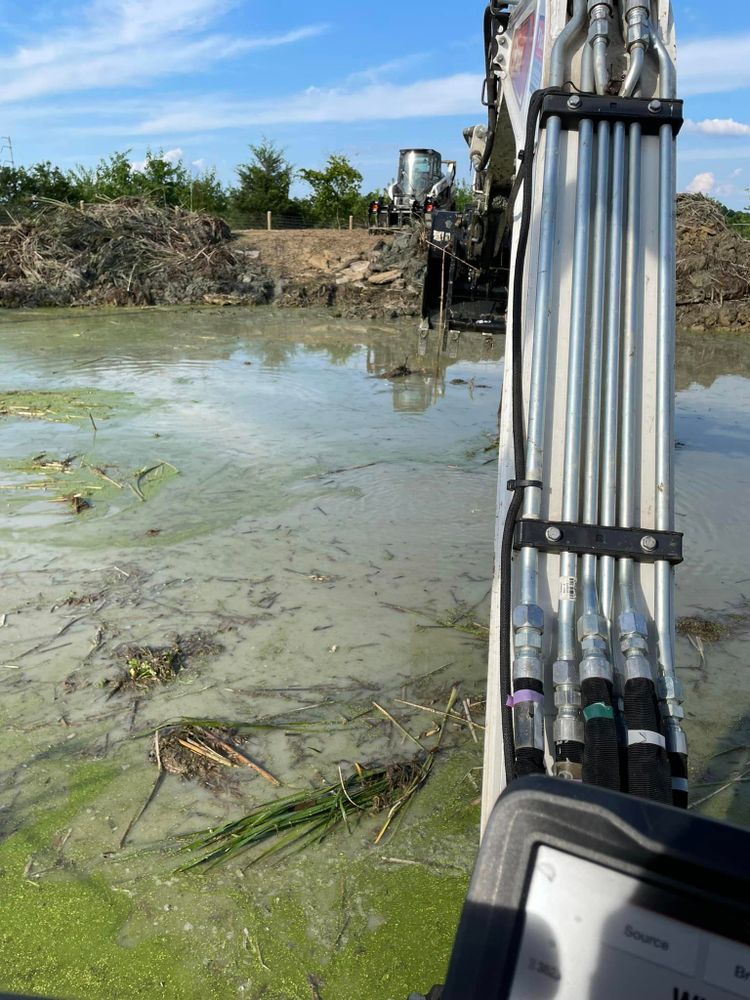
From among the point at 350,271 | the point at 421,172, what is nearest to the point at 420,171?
the point at 421,172

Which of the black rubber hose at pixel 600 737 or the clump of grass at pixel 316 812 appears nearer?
the black rubber hose at pixel 600 737

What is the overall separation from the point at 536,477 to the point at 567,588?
287mm

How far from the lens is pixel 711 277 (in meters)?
17.7

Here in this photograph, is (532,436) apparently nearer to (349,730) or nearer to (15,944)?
(349,730)

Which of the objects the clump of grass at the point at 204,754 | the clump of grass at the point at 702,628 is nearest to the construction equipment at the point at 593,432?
the clump of grass at the point at 204,754

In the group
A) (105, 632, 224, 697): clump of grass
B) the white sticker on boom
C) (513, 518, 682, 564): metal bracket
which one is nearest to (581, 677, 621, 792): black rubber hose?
the white sticker on boom

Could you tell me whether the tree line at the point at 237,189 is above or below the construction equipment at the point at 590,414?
above

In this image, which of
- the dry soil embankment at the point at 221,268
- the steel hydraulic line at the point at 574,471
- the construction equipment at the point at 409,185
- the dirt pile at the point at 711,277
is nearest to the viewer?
the steel hydraulic line at the point at 574,471

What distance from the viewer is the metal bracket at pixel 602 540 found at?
78.2 inches

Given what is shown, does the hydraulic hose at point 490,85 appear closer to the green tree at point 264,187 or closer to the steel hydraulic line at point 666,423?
the steel hydraulic line at point 666,423

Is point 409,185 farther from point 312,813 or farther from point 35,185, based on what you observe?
point 312,813

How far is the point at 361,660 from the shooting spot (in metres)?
3.79

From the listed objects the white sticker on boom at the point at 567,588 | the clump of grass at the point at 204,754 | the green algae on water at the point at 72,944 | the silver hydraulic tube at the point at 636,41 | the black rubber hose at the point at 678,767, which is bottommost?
the green algae on water at the point at 72,944

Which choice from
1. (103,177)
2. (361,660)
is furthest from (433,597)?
(103,177)
